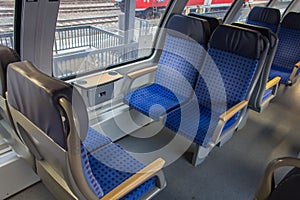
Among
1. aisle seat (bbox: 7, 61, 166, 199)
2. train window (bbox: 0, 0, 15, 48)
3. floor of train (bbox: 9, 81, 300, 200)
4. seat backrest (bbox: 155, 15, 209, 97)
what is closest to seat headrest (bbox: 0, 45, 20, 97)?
aisle seat (bbox: 7, 61, 166, 199)

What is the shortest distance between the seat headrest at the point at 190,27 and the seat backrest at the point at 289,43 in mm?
1802

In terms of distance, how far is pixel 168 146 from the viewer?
239 cm

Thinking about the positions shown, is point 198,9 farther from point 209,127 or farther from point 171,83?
point 209,127

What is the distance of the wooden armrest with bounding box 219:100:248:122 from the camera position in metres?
1.79

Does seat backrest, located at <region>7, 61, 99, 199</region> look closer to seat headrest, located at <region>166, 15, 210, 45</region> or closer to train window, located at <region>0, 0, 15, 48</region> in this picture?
train window, located at <region>0, 0, 15, 48</region>

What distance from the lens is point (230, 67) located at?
2.09m

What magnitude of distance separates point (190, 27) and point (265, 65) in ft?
2.50

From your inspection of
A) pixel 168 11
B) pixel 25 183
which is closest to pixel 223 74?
pixel 168 11

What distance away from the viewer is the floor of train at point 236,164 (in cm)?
189

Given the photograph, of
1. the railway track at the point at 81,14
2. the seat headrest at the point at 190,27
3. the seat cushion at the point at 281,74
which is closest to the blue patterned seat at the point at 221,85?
the seat headrest at the point at 190,27

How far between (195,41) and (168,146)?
1062mm

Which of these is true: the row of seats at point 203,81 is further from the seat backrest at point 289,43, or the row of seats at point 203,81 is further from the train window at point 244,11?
the train window at point 244,11

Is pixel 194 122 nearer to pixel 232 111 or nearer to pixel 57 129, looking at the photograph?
pixel 232 111

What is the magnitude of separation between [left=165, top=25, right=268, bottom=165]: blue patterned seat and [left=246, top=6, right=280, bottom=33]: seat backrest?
1884mm
